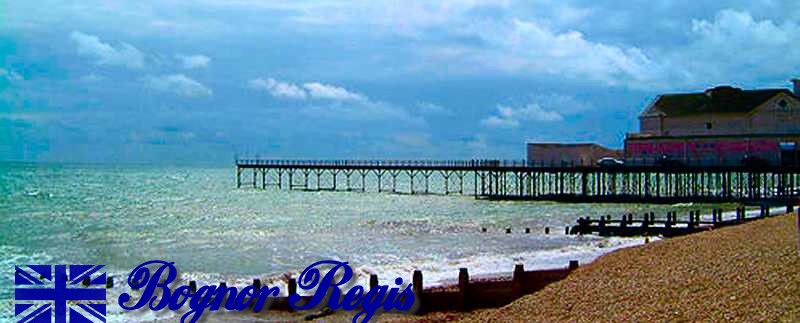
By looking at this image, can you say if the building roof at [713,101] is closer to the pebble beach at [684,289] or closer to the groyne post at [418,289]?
the pebble beach at [684,289]

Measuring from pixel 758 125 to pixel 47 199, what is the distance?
56.3 meters

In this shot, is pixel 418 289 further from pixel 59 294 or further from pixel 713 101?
pixel 713 101

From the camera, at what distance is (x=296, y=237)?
37.4m

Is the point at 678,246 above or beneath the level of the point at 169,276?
above

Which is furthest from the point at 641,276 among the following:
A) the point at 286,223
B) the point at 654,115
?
the point at 654,115

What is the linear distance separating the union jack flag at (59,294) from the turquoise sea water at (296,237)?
516mm

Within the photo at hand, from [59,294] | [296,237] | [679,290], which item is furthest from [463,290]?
[296,237]

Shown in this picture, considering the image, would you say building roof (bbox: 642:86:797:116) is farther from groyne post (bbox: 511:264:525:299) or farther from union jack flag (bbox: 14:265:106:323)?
groyne post (bbox: 511:264:525:299)

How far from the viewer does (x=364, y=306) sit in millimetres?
15039

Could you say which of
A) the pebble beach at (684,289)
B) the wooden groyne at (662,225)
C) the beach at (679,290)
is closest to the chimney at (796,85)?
the wooden groyne at (662,225)

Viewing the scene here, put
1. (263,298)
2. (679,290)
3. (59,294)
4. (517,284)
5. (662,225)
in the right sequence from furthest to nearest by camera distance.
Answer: (662,225) < (59,294) < (263,298) < (517,284) < (679,290)

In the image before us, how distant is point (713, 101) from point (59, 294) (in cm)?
4635

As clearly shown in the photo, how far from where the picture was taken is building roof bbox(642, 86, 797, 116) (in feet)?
180

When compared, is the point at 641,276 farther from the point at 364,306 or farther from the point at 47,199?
the point at 47,199
